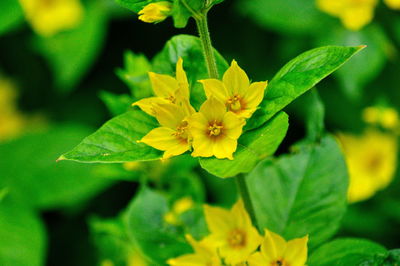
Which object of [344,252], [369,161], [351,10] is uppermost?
[351,10]

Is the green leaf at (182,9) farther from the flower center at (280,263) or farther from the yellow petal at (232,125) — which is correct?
the flower center at (280,263)

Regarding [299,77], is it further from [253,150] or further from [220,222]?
[220,222]

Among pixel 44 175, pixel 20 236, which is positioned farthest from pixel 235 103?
pixel 44 175

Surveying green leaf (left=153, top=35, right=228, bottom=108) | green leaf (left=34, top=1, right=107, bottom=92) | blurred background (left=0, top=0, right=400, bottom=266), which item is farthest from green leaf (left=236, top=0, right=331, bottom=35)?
green leaf (left=153, top=35, right=228, bottom=108)

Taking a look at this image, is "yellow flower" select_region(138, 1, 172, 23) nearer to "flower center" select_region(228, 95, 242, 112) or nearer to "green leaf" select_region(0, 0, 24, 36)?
"flower center" select_region(228, 95, 242, 112)

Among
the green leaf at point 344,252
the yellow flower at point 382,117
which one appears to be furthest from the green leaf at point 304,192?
the yellow flower at point 382,117

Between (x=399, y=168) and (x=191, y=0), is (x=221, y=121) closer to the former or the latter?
(x=191, y=0)
